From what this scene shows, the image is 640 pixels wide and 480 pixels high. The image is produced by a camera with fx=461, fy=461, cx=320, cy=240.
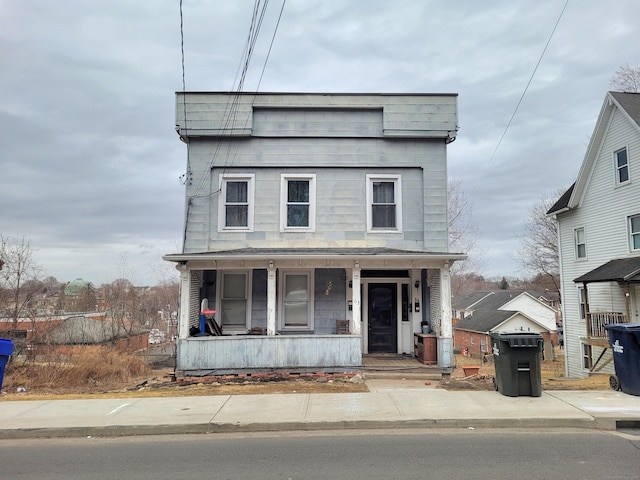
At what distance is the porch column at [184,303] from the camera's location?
1189cm

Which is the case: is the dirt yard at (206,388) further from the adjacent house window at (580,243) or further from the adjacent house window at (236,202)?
the adjacent house window at (580,243)

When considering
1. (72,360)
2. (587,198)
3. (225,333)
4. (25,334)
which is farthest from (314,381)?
(587,198)

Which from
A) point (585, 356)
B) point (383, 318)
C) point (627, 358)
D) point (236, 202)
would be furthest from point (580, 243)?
point (236, 202)

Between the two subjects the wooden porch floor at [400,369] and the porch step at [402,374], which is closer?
the porch step at [402,374]

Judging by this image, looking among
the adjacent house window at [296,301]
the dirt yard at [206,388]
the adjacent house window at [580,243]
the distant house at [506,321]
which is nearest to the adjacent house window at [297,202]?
the adjacent house window at [296,301]

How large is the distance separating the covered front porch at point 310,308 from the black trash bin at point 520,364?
3229 mm

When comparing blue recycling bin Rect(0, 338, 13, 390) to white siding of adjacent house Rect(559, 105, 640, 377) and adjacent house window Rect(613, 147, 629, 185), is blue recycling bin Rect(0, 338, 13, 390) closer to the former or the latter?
white siding of adjacent house Rect(559, 105, 640, 377)

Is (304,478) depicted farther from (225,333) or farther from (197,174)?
(197,174)

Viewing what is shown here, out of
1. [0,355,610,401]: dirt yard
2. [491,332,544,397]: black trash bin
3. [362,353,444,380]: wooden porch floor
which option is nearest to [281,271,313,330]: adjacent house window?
[362,353,444,380]: wooden porch floor

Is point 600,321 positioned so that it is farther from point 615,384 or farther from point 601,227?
point 615,384

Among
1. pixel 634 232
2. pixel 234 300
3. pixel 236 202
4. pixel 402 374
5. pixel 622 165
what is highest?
pixel 622 165

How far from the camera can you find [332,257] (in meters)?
11.8

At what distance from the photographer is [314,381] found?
10.9 meters

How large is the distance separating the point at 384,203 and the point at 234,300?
5.23 metres
